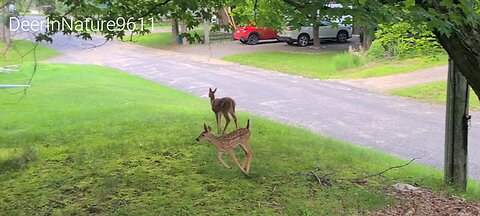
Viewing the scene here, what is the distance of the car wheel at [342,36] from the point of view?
31.2 meters

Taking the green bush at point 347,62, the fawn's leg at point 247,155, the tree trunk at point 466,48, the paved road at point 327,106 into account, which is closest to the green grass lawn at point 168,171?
the fawn's leg at point 247,155

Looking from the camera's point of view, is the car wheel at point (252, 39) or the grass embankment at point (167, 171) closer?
the grass embankment at point (167, 171)

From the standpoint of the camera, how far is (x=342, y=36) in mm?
31281

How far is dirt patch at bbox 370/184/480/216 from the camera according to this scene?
5492mm

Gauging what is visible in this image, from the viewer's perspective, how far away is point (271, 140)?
26.7 feet

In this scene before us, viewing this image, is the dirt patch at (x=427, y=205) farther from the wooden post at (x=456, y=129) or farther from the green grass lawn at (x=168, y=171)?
the wooden post at (x=456, y=129)

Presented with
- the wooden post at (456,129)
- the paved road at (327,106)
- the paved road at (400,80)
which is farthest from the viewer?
the paved road at (400,80)

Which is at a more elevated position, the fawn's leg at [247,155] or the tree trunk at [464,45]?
the tree trunk at [464,45]

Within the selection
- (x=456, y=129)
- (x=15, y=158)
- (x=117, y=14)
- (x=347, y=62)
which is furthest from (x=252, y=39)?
(x=456, y=129)

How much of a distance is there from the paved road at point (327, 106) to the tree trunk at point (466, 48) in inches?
171

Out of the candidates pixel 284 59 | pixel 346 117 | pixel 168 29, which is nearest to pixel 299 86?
pixel 346 117

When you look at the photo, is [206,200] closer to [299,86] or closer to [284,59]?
[299,86]

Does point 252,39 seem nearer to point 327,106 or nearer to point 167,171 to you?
point 327,106

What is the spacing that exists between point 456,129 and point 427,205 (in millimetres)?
1101
